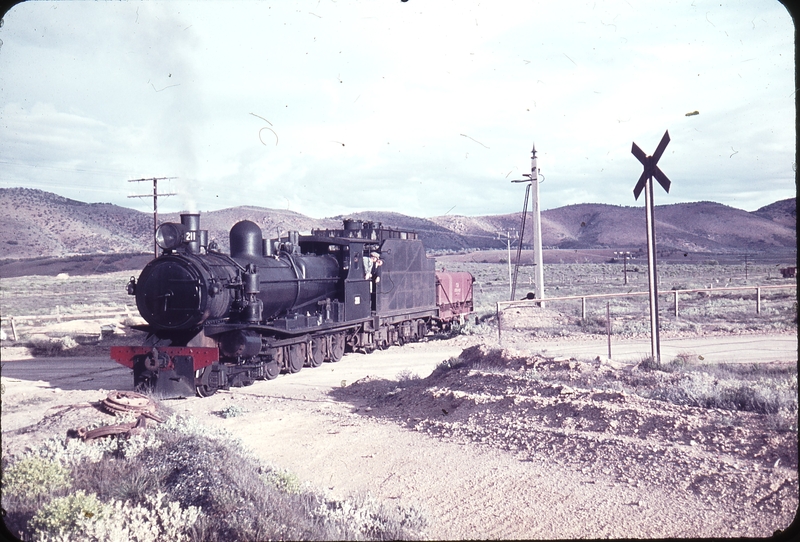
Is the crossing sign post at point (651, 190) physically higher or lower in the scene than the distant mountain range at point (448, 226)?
lower

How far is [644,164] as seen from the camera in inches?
416

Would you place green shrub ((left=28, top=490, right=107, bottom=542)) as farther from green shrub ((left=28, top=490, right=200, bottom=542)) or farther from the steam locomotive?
the steam locomotive

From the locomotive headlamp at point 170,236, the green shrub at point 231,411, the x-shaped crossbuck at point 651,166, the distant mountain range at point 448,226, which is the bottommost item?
the green shrub at point 231,411

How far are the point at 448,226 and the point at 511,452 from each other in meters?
123

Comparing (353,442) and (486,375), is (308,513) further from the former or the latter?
(486,375)

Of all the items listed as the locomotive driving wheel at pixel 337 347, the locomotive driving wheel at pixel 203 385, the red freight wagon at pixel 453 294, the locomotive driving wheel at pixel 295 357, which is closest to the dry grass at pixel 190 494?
the locomotive driving wheel at pixel 203 385

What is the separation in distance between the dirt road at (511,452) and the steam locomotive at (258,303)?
32.8 inches

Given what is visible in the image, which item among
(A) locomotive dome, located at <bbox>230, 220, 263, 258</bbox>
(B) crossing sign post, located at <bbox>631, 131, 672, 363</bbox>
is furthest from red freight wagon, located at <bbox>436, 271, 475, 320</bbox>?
(B) crossing sign post, located at <bbox>631, 131, 672, 363</bbox>

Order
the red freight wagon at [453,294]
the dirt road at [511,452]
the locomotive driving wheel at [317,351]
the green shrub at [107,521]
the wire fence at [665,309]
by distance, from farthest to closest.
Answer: the red freight wagon at [453,294], the wire fence at [665,309], the locomotive driving wheel at [317,351], the dirt road at [511,452], the green shrub at [107,521]

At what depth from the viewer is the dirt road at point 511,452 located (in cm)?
537

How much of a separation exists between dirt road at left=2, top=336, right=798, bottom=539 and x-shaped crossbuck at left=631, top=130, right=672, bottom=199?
136 inches

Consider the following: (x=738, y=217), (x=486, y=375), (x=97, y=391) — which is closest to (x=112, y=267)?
(x=97, y=391)

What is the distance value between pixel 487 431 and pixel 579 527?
314 cm

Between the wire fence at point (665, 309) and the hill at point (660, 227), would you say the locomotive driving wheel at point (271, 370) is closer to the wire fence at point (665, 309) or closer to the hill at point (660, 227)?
the wire fence at point (665, 309)
